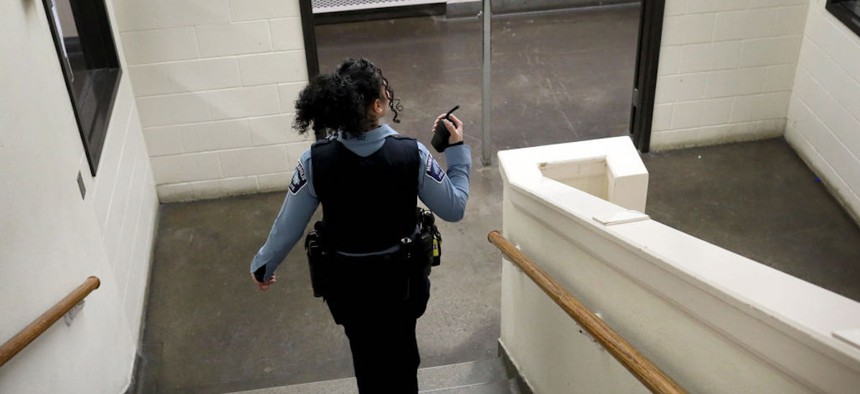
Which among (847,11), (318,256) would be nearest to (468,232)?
(318,256)

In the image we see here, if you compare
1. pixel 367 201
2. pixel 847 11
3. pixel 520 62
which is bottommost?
pixel 520 62

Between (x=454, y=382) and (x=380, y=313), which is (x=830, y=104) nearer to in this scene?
(x=454, y=382)

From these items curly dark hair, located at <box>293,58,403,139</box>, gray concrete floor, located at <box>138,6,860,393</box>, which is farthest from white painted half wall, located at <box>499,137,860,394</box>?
gray concrete floor, located at <box>138,6,860,393</box>

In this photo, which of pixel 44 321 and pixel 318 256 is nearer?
pixel 44 321

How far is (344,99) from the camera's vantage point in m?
2.42

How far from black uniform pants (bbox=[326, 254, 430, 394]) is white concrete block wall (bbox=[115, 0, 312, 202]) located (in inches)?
94.8

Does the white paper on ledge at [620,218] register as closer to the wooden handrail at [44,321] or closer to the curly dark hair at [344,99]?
the curly dark hair at [344,99]

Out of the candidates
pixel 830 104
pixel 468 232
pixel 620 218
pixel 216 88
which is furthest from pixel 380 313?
pixel 830 104

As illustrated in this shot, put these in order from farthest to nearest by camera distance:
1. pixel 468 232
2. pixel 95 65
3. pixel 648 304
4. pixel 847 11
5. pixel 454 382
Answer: pixel 468 232, pixel 847 11, pixel 95 65, pixel 454 382, pixel 648 304

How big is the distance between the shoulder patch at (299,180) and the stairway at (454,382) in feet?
4.01

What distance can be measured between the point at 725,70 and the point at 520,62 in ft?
6.11

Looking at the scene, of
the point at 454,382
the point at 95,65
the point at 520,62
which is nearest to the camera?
the point at 454,382

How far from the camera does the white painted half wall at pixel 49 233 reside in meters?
2.38

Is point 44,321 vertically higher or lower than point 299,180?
lower
